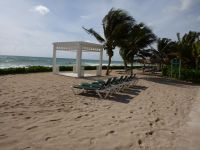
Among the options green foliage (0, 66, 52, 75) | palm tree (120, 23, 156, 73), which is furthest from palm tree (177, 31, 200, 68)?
green foliage (0, 66, 52, 75)

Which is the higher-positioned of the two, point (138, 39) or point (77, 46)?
point (138, 39)

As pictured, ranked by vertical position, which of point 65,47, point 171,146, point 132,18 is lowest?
point 171,146

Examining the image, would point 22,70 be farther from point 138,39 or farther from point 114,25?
point 138,39

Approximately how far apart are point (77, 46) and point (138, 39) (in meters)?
8.10

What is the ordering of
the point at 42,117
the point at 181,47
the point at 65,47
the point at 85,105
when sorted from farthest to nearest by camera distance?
1. the point at 181,47
2. the point at 65,47
3. the point at 85,105
4. the point at 42,117

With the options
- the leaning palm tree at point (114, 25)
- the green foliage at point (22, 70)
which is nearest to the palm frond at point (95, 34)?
the leaning palm tree at point (114, 25)

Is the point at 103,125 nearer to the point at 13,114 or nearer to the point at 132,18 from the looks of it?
the point at 13,114

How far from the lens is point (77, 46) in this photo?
18578 millimetres

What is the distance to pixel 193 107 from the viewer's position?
845cm

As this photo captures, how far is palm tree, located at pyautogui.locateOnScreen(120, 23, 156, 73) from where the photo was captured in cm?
2302

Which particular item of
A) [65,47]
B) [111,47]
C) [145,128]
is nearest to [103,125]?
[145,128]

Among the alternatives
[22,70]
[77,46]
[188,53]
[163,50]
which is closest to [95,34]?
[77,46]

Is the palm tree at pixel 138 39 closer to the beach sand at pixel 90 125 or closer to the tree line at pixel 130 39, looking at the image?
the tree line at pixel 130 39

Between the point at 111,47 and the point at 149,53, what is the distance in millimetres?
6267
